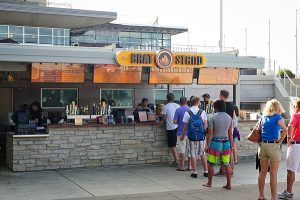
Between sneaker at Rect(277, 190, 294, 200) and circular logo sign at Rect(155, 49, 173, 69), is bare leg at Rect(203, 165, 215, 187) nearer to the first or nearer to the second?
sneaker at Rect(277, 190, 294, 200)

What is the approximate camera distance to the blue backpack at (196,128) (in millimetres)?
10336

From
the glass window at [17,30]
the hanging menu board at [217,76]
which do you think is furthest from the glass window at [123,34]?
the hanging menu board at [217,76]

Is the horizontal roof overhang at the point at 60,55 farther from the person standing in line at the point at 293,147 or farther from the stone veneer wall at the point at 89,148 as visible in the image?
the person standing in line at the point at 293,147

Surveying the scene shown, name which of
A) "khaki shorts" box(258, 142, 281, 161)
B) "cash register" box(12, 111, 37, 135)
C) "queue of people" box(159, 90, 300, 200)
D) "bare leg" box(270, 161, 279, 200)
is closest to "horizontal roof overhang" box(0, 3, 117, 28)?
"cash register" box(12, 111, 37, 135)

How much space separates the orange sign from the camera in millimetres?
12555

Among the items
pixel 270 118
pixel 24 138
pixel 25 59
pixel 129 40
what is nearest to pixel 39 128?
pixel 24 138

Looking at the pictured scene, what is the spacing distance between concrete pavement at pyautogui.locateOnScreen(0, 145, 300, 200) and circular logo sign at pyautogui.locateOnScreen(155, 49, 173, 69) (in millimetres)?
2794

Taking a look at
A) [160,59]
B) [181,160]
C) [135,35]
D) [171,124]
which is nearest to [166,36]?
[135,35]

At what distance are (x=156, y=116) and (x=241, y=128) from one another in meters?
2.48

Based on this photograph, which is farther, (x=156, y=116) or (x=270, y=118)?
(x=156, y=116)

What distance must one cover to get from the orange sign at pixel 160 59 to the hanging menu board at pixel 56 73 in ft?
4.46

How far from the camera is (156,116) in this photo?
42.3 feet

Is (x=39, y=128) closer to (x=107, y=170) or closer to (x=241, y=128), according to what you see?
(x=107, y=170)

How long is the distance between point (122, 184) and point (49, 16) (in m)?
5.48
